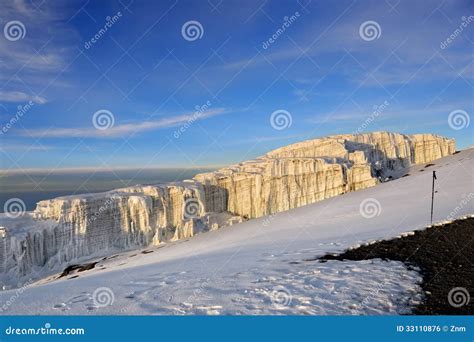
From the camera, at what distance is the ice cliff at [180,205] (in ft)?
101

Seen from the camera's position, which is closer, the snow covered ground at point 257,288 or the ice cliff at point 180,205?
the snow covered ground at point 257,288

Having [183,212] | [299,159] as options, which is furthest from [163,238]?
[299,159]

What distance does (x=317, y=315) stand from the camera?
596 cm

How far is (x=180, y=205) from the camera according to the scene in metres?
36.1

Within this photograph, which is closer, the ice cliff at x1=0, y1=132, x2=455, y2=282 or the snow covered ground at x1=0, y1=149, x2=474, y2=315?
the snow covered ground at x1=0, y1=149, x2=474, y2=315

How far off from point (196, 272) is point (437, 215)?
31.8 feet

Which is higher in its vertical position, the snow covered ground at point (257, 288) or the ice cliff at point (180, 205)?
the ice cliff at point (180, 205)

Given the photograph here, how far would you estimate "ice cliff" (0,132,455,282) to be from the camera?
30.7 meters

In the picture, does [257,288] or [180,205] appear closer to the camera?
[257,288]

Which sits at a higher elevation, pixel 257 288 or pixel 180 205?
pixel 180 205

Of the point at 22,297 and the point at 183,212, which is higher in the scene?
the point at 183,212

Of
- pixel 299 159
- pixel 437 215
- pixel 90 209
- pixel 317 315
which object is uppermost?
pixel 299 159

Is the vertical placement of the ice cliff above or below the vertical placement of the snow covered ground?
above

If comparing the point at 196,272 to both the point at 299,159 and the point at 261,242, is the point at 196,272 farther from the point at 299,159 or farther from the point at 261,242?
the point at 299,159
